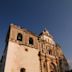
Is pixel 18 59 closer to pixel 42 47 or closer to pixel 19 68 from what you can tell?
pixel 19 68

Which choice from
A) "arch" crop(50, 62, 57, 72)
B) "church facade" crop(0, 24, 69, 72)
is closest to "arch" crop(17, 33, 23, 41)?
"church facade" crop(0, 24, 69, 72)

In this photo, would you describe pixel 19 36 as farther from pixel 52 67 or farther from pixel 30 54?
pixel 52 67

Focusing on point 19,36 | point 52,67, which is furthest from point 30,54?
point 52,67

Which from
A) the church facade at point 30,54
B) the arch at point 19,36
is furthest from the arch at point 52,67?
the arch at point 19,36

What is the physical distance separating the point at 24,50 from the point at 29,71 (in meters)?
3.64

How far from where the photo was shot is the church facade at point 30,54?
2041cm

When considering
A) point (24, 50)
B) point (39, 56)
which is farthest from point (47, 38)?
point (24, 50)

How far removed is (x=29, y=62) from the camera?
2170 centimetres

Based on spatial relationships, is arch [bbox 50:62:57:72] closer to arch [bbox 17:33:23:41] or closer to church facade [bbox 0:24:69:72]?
church facade [bbox 0:24:69:72]

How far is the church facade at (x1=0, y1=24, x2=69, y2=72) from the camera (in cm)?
2041

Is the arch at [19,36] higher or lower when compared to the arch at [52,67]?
higher

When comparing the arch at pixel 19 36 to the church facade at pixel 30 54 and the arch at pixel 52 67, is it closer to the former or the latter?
the church facade at pixel 30 54

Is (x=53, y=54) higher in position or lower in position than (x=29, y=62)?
higher

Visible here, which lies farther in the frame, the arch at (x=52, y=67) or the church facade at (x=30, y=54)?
the arch at (x=52, y=67)
